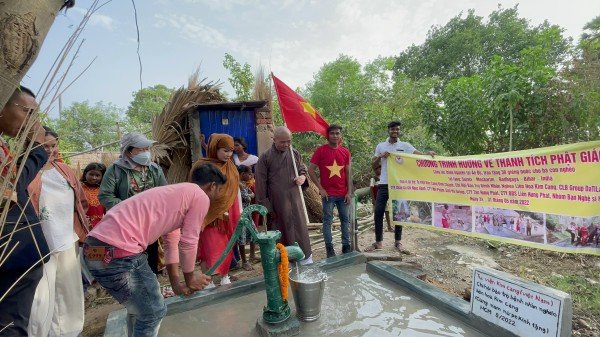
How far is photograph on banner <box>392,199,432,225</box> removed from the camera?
4059 mm

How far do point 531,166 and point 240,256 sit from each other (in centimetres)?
375

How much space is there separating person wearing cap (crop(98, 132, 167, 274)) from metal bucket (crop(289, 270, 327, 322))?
5.81ft

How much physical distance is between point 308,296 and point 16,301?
5.63ft

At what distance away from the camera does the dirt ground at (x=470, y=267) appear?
3.00 meters

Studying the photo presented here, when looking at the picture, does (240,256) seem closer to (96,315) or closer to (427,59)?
(96,315)

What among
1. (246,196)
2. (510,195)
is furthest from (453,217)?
(246,196)

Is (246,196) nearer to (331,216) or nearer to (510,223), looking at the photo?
(331,216)

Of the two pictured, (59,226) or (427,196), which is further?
(427,196)

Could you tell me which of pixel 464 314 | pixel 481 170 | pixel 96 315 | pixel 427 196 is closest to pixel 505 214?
pixel 481 170

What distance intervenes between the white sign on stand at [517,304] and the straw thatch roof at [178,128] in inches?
199

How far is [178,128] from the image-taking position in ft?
19.0

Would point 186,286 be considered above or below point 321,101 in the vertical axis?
below

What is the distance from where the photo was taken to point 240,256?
4.53 m

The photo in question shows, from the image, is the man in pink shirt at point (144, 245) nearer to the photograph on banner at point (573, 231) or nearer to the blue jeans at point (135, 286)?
the blue jeans at point (135, 286)
